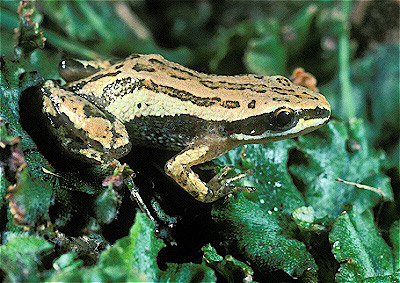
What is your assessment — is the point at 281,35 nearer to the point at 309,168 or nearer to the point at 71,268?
the point at 309,168

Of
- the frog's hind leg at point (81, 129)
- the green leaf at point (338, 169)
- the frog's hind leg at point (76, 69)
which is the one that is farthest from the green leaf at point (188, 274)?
the frog's hind leg at point (76, 69)

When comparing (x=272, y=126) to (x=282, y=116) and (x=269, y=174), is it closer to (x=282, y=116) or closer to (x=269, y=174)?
(x=282, y=116)

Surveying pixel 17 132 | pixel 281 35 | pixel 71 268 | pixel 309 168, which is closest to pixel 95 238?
pixel 71 268

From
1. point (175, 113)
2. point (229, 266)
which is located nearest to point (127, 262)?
point (229, 266)

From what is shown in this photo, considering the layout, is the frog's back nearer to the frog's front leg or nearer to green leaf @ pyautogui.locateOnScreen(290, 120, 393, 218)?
the frog's front leg

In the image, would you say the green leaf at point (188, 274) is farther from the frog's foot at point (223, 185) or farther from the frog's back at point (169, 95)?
the frog's back at point (169, 95)

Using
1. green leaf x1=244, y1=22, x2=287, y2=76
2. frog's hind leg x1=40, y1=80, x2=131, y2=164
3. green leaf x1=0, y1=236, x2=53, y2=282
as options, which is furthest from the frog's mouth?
green leaf x1=244, y1=22, x2=287, y2=76
